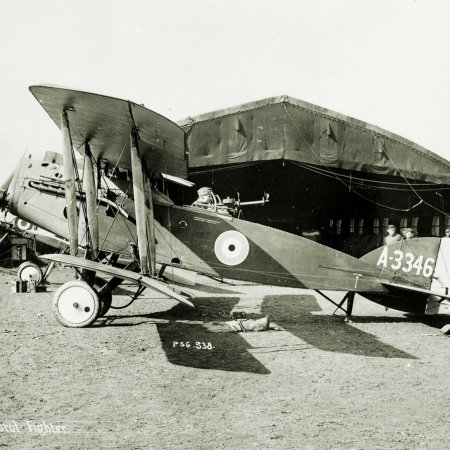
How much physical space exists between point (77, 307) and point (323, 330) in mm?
3574

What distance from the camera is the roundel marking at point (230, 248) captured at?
733 centimetres

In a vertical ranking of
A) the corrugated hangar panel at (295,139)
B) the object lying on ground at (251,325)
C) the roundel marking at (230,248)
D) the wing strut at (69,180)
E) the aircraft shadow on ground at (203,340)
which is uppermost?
the corrugated hangar panel at (295,139)

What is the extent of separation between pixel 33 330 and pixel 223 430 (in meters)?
4.06

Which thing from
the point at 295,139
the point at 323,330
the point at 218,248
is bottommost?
the point at 323,330

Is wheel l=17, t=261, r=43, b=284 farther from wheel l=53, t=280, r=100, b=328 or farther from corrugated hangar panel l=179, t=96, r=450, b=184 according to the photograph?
wheel l=53, t=280, r=100, b=328

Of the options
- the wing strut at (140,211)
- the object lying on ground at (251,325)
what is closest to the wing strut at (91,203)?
the wing strut at (140,211)

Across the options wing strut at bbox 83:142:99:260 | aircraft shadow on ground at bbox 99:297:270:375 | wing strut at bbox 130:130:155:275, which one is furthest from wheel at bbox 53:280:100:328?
wing strut at bbox 130:130:155:275

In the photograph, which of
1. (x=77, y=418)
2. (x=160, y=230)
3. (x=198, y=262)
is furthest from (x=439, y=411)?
(x=160, y=230)

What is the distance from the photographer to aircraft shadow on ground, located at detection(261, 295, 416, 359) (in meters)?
5.72

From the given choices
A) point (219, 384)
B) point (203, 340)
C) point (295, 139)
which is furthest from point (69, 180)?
point (295, 139)

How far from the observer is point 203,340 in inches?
240

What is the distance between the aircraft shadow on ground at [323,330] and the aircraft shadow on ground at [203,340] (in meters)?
0.93

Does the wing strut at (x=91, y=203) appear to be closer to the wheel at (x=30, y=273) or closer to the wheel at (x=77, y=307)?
the wheel at (x=77, y=307)

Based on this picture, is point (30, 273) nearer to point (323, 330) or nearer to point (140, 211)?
point (140, 211)
